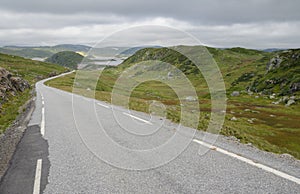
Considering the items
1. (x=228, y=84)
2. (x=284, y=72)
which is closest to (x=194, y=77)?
(x=228, y=84)

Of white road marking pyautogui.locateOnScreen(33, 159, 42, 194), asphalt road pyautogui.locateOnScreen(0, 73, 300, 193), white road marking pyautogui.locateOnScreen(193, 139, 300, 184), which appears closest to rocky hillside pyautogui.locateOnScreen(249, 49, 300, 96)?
white road marking pyautogui.locateOnScreen(193, 139, 300, 184)

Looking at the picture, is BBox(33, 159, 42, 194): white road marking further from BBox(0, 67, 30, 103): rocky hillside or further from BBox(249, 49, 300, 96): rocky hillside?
BBox(249, 49, 300, 96): rocky hillside

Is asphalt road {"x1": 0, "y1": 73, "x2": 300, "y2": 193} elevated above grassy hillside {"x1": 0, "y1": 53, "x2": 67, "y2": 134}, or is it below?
above

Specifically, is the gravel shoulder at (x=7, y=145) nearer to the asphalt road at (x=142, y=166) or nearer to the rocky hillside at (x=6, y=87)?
the asphalt road at (x=142, y=166)

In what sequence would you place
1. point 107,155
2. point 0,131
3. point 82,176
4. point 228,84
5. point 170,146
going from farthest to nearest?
point 228,84, point 0,131, point 170,146, point 107,155, point 82,176

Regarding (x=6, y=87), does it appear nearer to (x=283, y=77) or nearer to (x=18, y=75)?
(x=18, y=75)

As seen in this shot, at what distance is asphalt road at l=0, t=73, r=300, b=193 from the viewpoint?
6.44m

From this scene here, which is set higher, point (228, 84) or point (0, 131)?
point (0, 131)

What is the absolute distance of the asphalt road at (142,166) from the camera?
644 centimetres

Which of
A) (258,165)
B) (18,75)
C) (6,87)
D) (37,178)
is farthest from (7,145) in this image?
(18,75)

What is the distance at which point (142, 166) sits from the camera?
786 cm

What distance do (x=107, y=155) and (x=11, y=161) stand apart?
3406mm

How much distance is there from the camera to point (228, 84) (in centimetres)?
14575

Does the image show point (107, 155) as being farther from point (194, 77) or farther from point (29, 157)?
point (194, 77)
